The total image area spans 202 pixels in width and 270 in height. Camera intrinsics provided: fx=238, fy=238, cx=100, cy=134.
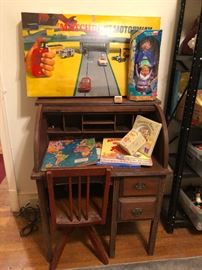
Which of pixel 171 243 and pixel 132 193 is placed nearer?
pixel 132 193

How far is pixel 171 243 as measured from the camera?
5.45 feet

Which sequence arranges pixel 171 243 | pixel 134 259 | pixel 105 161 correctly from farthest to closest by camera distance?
pixel 171 243 < pixel 134 259 < pixel 105 161

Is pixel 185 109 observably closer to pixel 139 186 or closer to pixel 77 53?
pixel 139 186

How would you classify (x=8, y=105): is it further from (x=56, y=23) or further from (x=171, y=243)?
(x=171, y=243)

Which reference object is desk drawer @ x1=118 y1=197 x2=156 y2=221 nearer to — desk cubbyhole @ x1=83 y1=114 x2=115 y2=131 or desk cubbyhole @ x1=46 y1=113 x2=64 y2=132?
desk cubbyhole @ x1=83 y1=114 x2=115 y2=131

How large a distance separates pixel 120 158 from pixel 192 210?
0.72 meters

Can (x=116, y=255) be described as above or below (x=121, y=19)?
below

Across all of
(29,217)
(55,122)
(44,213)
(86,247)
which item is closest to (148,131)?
(55,122)

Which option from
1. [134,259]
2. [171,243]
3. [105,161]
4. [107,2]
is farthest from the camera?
[171,243]

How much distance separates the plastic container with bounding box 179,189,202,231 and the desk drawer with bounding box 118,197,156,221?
1.27ft

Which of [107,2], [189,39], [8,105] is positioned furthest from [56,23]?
[189,39]

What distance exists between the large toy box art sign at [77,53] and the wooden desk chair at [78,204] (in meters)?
0.52

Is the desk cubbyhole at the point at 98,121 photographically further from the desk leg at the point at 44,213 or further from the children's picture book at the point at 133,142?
the desk leg at the point at 44,213

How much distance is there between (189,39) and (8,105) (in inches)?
48.9
